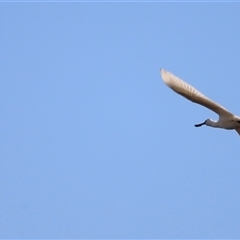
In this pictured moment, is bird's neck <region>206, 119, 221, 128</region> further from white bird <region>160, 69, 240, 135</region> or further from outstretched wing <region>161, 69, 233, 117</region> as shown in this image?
outstretched wing <region>161, 69, 233, 117</region>

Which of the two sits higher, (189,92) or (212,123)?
(212,123)

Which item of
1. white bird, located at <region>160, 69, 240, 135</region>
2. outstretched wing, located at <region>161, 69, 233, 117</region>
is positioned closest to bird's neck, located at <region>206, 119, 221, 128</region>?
white bird, located at <region>160, 69, 240, 135</region>

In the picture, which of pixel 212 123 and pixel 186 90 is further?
pixel 212 123

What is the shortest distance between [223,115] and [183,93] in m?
1.93

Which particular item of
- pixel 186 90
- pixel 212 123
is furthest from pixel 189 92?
pixel 212 123

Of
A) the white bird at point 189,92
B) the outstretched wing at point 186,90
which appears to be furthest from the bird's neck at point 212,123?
the outstretched wing at point 186,90

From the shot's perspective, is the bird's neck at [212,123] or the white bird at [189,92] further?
the bird's neck at [212,123]

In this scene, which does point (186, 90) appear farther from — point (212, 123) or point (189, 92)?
point (212, 123)

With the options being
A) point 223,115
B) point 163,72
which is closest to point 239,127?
point 223,115

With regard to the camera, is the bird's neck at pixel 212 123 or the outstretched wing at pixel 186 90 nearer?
the outstretched wing at pixel 186 90

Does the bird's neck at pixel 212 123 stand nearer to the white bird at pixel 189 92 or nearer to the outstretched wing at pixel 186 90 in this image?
the white bird at pixel 189 92

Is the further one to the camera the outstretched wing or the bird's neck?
the bird's neck

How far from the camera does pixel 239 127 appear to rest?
35.7 meters

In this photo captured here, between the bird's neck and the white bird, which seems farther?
the bird's neck
